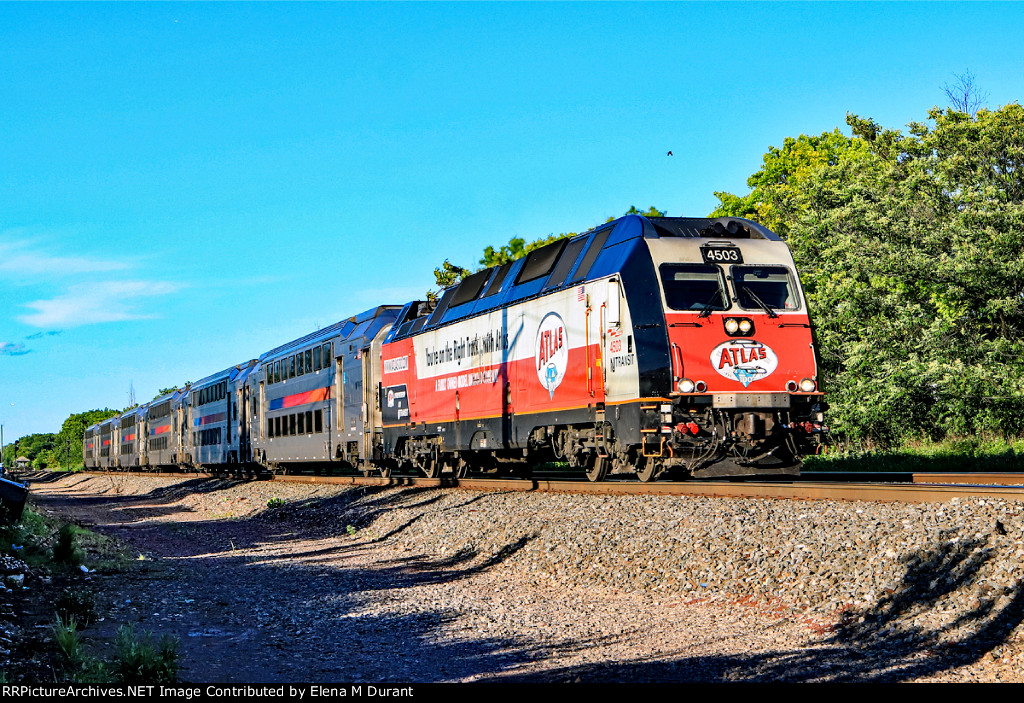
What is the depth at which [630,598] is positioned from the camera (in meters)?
10.4

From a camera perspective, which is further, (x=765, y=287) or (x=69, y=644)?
(x=765, y=287)

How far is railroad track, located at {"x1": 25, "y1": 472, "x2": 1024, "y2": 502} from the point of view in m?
11.5

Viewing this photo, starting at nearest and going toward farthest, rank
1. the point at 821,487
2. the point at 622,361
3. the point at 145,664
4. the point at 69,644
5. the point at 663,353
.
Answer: the point at 145,664 → the point at 69,644 → the point at 821,487 → the point at 663,353 → the point at 622,361

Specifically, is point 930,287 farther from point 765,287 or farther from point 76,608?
point 76,608

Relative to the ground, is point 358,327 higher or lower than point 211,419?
higher

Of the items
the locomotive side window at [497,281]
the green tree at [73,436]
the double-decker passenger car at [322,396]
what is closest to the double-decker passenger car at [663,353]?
the locomotive side window at [497,281]

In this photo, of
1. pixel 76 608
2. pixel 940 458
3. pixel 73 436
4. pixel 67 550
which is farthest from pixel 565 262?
pixel 73 436

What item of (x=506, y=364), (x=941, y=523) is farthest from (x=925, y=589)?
(x=506, y=364)

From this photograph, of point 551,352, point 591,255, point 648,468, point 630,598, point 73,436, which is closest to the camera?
point 630,598

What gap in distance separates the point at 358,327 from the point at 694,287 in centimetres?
1479

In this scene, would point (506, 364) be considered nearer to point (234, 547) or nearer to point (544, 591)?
point (234, 547)

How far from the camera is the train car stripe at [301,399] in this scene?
29.1 m

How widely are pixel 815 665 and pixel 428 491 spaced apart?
14464 millimetres

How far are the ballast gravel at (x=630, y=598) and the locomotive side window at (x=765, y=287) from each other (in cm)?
328
